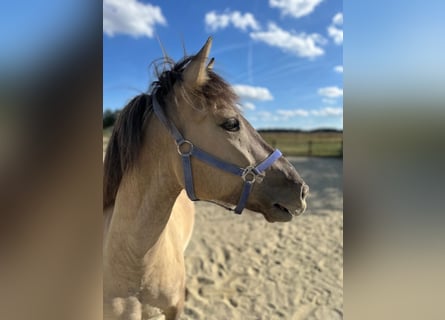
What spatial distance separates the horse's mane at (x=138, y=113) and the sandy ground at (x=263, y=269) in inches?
29.1

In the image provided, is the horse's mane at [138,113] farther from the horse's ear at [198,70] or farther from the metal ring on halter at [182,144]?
the metal ring on halter at [182,144]

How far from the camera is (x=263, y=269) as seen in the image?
301 centimetres

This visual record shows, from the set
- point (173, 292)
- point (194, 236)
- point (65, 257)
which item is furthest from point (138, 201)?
point (194, 236)

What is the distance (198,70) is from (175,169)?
334 millimetres

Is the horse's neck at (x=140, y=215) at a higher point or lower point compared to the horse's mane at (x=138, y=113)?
lower

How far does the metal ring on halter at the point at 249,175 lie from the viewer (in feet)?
3.28

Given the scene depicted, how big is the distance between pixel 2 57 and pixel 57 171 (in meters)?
0.13

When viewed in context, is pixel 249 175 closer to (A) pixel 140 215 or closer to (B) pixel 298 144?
(A) pixel 140 215

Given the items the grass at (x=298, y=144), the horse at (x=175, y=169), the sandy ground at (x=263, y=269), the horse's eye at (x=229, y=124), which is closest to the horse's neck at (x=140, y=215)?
the horse at (x=175, y=169)

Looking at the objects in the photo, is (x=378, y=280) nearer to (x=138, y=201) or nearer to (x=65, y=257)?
(x=65, y=257)

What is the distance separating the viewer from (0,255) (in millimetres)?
337

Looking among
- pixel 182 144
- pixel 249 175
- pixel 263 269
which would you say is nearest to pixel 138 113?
pixel 182 144

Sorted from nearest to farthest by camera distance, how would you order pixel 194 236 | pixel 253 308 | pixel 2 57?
pixel 2 57 → pixel 253 308 → pixel 194 236

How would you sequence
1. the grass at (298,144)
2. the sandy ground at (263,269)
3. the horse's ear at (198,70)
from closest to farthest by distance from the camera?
the horse's ear at (198,70) < the sandy ground at (263,269) < the grass at (298,144)
